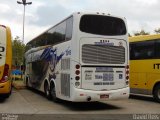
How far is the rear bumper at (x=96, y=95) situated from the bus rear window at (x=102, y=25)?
88.5 inches

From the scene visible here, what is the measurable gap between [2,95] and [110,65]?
17.9ft

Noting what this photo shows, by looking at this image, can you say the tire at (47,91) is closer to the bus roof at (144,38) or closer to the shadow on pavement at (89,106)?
the shadow on pavement at (89,106)

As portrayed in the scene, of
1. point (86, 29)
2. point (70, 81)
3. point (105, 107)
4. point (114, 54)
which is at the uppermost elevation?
point (86, 29)

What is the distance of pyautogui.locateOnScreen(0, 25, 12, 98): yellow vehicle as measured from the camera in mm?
16594

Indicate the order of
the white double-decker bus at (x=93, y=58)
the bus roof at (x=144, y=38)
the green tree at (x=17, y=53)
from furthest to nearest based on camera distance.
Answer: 1. the green tree at (x=17, y=53)
2. the bus roof at (x=144, y=38)
3. the white double-decker bus at (x=93, y=58)

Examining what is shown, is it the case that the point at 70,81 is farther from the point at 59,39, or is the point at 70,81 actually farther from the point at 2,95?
the point at 2,95

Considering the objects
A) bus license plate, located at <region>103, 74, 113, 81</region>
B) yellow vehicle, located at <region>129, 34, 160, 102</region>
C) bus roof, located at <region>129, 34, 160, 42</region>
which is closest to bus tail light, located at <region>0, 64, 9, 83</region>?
bus license plate, located at <region>103, 74, 113, 81</region>

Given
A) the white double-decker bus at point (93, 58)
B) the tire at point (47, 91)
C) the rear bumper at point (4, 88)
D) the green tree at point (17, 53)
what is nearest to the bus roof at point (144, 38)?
the white double-decker bus at point (93, 58)

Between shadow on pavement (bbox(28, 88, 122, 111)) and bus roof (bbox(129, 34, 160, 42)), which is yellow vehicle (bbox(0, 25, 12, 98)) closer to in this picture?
shadow on pavement (bbox(28, 88, 122, 111))

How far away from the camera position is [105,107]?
1587cm

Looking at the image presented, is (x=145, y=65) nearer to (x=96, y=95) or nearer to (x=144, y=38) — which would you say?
(x=144, y=38)

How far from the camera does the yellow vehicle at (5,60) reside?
→ 16594mm

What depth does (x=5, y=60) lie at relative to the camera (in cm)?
1672

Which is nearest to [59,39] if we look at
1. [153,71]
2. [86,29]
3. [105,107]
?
[86,29]
